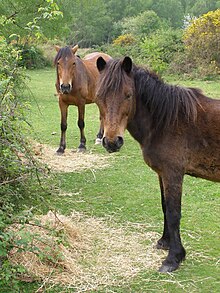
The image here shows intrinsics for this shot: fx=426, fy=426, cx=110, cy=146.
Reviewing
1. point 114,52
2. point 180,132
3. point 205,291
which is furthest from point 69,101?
point 114,52

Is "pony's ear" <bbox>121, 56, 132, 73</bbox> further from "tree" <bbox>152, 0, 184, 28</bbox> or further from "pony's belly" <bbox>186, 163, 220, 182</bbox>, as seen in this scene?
"tree" <bbox>152, 0, 184, 28</bbox>

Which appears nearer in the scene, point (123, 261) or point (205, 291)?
point (205, 291)

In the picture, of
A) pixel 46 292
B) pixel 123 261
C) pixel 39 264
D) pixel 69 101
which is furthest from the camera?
pixel 69 101

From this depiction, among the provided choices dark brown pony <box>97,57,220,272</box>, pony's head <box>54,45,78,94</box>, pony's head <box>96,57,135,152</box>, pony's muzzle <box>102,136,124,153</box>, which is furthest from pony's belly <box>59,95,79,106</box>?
pony's muzzle <box>102,136,124,153</box>

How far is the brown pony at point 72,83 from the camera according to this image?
7.76 meters

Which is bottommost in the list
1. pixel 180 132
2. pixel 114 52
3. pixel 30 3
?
pixel 114 52

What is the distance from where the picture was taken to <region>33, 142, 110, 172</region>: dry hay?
7.25m

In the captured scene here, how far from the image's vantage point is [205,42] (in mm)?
21469

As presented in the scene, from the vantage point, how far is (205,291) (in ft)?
11.8

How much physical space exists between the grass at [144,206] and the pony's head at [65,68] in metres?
1.42

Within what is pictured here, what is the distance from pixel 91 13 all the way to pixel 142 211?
4450cm

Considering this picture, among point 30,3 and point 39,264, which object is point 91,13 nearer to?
point 30,3

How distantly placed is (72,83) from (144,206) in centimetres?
352

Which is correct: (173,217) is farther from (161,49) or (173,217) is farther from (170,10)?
(170,10)
